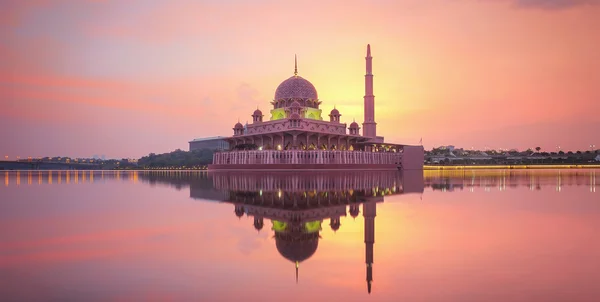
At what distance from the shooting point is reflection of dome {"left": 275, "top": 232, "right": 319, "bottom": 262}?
22.7ft

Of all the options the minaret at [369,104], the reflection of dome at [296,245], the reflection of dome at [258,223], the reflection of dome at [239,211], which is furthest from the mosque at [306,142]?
the reflection of dome at [296,245]

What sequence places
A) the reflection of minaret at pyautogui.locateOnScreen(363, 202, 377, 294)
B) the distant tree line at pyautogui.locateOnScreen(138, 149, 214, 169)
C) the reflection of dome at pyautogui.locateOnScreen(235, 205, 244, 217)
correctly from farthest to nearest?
1. the distant tree line at pyautogui.locateOnScreen(138, 149, 214, 169)
2. the reflection of dome at pyautogui.locateOnScreen(235, 205, 244, 217)
3. the reflection of minaret at pyautogui.locateOnScreen(363, 202, 377, 294)

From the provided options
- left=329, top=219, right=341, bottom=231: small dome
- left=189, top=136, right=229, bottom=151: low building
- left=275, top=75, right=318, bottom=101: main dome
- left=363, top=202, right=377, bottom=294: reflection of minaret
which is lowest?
left=363, top=202, right=377, bottom=294: reflection of minaret

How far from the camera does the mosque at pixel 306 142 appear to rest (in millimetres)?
60406

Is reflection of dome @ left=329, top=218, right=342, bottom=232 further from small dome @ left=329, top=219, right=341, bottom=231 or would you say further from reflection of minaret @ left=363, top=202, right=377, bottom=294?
reflection of minaret @ left=363, top=202, right=377, bottom=294

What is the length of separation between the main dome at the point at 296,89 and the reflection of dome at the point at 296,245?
6675cm

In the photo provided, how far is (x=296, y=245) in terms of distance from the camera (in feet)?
25.2

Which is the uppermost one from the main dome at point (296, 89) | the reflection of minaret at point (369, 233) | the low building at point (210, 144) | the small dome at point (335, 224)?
the main dome at point (296, 89)

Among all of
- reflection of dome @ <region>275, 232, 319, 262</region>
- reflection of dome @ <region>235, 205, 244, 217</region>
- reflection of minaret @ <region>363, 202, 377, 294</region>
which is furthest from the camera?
reflection of dome @ <region>235, 205, 244, 217</region>

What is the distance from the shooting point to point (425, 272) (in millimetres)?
5848

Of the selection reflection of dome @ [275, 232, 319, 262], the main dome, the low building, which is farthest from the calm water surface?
the low building

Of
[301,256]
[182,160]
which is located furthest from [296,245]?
[182,160]

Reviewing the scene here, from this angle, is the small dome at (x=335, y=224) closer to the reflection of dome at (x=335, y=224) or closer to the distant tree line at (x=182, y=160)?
the reflection of dome at (x=335, y=224)

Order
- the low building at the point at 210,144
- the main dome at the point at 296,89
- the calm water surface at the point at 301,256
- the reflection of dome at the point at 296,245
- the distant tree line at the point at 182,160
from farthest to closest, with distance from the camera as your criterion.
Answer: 1. the low building at the point at 210,144
2. the distant tree line at the point at 182,160
3. the main dome at the point at 296,89
4. the reflection of dome at the point at 296,245
5. the calm water surface at the point at 301,256
